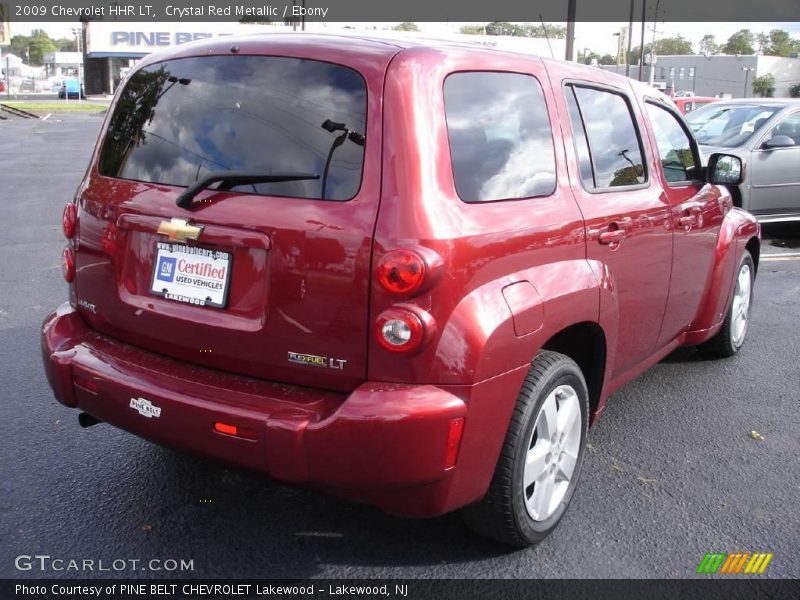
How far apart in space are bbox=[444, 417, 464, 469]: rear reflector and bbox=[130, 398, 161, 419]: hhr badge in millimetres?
993

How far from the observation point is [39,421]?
4.07 meters

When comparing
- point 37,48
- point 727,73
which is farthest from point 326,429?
point 37,48

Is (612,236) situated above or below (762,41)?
below

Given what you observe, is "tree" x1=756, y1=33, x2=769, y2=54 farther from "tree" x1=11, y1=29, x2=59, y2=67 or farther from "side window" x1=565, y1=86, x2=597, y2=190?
"side window" x1=565, y1=86, x2=597, y2=190

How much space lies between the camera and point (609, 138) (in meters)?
3.63

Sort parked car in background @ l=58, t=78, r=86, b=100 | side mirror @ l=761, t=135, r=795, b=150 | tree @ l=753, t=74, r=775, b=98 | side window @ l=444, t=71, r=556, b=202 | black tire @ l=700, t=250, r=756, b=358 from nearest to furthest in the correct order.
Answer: side window @ l=444, t=71, r=556, b=202 < black tire @ l=700, t=250, r=756, b=358 < side mirror @ l=761, t=135, r=795, b=150 < parked car in background @ l=58, t=78, r=86, b=100 < tree @ l=753, t=74, r=775, b=98

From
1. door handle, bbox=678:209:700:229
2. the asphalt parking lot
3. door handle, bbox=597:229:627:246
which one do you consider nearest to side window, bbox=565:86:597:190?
door handle, bbox=597:229:627:246

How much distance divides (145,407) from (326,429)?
712 mm

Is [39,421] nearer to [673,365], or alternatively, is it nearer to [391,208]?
[391,208]

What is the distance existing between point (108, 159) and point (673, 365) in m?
3.77

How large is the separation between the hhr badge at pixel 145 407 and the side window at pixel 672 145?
2742 millimetres

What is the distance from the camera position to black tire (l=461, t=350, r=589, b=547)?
2791 mm

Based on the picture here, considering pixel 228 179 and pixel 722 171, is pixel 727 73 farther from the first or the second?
pixel 228 179

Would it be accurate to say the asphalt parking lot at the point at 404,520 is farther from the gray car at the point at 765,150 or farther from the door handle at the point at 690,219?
the gray car at the point at 765,150
